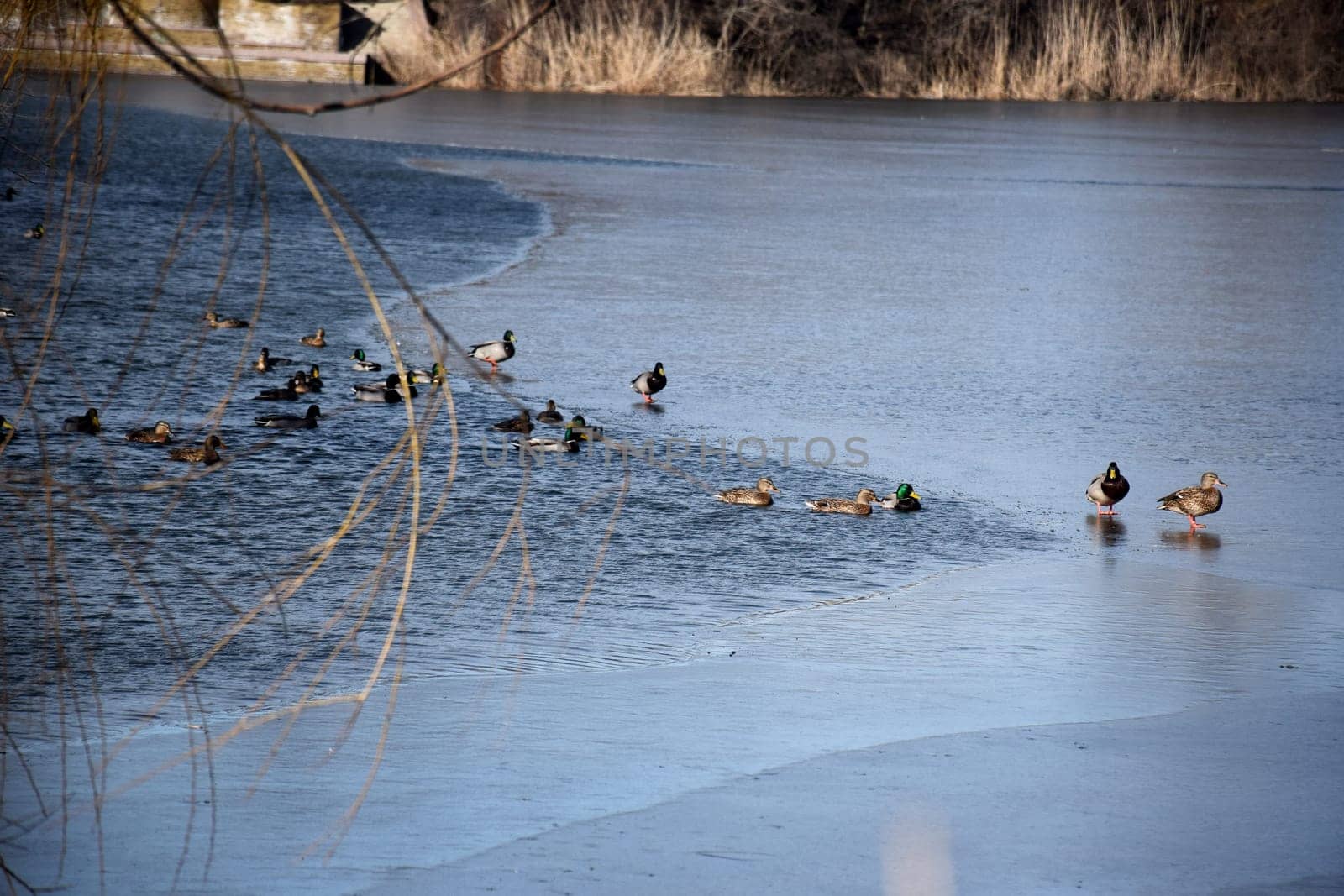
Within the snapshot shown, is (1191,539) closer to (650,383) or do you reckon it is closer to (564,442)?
(564,442)

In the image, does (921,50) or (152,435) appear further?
(921,50)

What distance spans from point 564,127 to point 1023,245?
11.8m

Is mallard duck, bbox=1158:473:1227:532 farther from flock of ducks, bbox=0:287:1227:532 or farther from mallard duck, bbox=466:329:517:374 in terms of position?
mallard duck, bbox=466:329:517:374

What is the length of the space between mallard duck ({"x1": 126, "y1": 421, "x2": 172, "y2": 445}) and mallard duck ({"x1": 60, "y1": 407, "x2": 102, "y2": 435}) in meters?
0.14

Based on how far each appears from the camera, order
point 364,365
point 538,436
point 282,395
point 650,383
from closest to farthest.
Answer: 1. point 538,436
2. point 282,395
3. point 650,383
4. point 364,365

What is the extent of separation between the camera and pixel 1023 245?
48.5 feet

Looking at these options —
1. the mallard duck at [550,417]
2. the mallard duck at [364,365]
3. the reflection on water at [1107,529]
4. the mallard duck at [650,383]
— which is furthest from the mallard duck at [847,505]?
the mallard duck at [364,365]

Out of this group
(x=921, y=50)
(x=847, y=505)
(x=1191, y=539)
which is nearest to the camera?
(x=1191, y=539)

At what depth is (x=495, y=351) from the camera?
915 cm

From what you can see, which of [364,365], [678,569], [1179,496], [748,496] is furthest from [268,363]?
[1179,496]

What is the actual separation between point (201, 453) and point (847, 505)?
2579 millimetres

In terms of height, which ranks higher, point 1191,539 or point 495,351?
point 495,351

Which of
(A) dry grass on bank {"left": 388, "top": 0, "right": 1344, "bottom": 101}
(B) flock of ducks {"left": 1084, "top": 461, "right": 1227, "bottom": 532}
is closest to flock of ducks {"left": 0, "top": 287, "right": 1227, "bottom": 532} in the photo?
(B) flock of ducks {"left": 1084, "top": 461, "right": 1227, "bottom": 532}

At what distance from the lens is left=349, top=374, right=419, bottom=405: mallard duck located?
27.7ft
